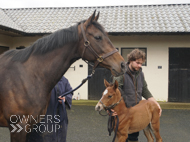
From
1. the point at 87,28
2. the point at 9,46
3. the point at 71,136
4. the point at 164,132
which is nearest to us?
the point at 87,28

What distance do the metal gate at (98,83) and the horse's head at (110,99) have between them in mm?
5074

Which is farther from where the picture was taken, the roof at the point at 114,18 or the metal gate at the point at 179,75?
the metal gate at the point at 179,75

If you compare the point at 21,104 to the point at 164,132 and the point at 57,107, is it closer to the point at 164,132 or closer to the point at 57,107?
the point at 57,107

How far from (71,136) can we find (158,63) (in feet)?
16.9

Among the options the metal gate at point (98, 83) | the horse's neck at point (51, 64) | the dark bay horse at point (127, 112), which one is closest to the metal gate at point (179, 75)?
the metal gate at point (98, 83)

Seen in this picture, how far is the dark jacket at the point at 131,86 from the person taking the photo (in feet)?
8.23

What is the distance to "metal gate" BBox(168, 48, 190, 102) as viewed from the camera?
23.4ft

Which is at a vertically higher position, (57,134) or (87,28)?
(87,28)

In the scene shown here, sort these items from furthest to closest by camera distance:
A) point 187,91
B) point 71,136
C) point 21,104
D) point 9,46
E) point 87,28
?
point 9,46 < point 187,91 < point 71,136 < point 87,28 < point 21,104

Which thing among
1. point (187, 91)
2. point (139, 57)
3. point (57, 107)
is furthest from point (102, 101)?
point (187, 91)

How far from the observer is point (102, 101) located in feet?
7.72

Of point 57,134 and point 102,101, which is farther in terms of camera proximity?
point 102,101

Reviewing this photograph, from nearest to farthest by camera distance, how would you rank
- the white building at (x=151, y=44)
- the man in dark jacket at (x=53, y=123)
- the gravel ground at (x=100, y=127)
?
the man in dark jacket at (x=53, y=123)
the gravel ground at (x=100, y=127)
the white building at (x=151, y=44)

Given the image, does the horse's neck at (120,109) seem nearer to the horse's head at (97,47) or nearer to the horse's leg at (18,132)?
the horse's head at (97,47)
